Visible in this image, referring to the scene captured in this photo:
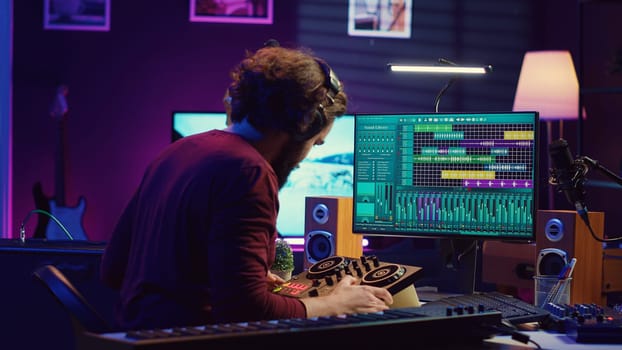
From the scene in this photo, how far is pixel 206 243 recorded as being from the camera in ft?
5.06

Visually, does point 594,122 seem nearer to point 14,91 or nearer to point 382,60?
point 382,60

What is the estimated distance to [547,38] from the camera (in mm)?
5188

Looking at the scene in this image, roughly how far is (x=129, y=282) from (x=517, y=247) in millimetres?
1343

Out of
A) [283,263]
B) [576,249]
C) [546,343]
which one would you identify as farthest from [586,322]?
[283,263]

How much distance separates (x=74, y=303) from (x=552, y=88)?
3570 mm

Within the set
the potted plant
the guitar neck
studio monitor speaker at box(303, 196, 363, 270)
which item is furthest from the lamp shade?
the potted plant

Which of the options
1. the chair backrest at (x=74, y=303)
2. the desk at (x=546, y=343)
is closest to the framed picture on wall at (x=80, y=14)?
the chair backrest at (x=74, y=303)

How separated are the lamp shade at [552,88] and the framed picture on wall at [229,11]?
5.15 ft

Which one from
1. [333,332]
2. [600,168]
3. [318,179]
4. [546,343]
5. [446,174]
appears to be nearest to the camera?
[333,332]

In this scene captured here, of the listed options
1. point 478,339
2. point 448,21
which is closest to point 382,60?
point 448,21

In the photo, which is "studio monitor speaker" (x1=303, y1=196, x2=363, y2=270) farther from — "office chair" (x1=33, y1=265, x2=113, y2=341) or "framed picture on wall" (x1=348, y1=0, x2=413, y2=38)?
"framed picture on wall" (x1=348, y1=0, x2=413, y2=38)

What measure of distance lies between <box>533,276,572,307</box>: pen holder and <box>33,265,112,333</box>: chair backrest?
1.14 metres

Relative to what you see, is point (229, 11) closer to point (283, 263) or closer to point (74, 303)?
point (283, 263)

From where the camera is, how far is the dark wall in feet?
16.1
